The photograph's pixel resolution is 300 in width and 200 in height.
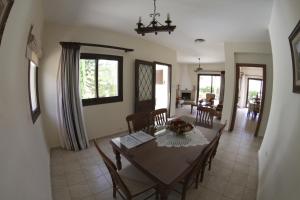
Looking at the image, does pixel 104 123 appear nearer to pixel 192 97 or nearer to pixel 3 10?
pixel 3 10

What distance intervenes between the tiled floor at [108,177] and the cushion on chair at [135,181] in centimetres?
47

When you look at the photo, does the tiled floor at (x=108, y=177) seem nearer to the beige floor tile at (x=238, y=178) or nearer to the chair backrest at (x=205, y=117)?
the beige floor tile at (x=238, y=178)

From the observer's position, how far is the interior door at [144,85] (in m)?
4.27

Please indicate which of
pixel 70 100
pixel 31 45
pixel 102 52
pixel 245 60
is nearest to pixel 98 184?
pixel 70 100

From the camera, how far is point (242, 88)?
9.03m

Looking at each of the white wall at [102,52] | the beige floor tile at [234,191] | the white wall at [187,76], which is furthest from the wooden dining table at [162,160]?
the white wall at [187,76]

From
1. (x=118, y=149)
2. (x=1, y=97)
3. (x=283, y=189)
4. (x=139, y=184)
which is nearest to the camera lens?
(x=1, y=97)

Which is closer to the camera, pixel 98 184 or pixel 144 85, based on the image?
pixel 98 184

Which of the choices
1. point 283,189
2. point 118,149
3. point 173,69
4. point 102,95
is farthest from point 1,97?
point 173,69

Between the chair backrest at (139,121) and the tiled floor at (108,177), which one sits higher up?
the chair backrest at (139,121)

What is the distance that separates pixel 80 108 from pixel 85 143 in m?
0.74

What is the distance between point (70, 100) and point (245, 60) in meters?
4.42

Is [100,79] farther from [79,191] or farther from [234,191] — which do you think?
[234,191]

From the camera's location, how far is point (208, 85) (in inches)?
371
